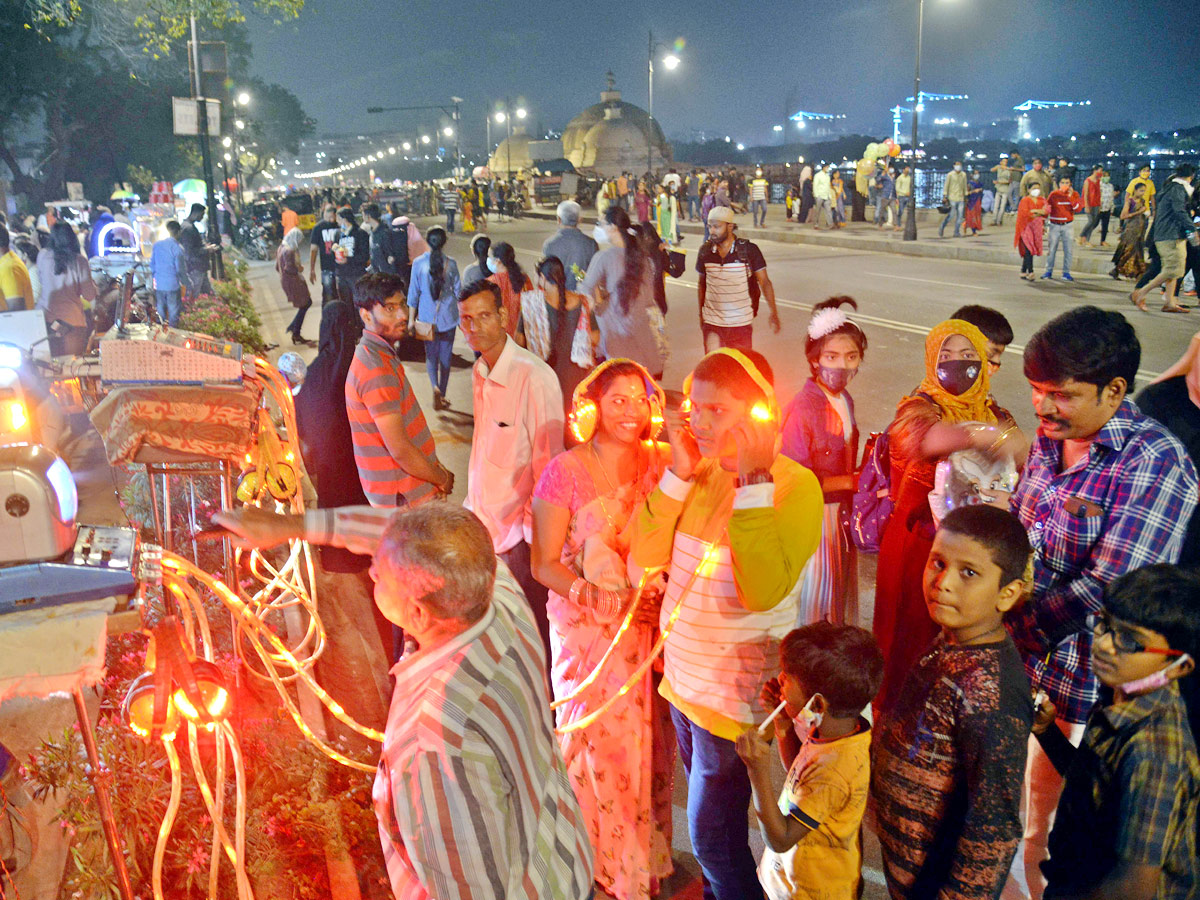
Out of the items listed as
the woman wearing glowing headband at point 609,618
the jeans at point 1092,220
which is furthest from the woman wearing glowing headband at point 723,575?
the jeans at point 1092,220

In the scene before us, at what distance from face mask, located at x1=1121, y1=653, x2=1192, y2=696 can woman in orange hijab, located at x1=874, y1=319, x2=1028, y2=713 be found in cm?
114

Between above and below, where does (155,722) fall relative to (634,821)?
above

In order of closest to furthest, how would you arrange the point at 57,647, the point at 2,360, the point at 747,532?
the point at 57,647
the point at 747,532
the point at 2,360

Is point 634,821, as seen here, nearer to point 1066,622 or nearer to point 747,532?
point 747,532

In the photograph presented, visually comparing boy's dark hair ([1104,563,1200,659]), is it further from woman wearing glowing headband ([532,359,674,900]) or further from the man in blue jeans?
the man in blue jeans

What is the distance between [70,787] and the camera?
9.61 ft

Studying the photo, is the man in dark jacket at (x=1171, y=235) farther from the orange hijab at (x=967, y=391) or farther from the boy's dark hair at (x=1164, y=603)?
the boy's dark hair at (x=1164, y=603)

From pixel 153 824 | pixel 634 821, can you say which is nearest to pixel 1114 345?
pixel 634 821

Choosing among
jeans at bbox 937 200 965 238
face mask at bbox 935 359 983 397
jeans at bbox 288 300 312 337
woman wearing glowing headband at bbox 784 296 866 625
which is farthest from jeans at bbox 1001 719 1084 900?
jeans at bbox 937 200 965 238

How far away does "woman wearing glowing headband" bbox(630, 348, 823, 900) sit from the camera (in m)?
2.57

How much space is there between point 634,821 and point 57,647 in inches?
77.5

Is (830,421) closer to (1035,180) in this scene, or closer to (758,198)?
(1035,180)

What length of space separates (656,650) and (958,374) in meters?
1.73

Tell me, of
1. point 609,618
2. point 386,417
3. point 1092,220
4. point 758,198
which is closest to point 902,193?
point 758,198
